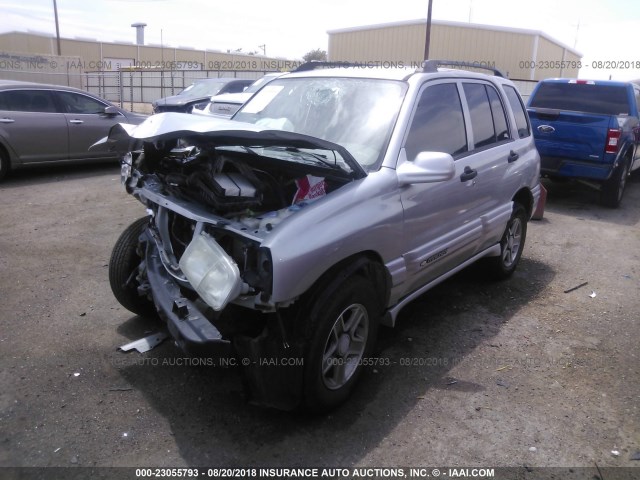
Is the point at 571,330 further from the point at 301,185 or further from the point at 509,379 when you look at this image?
the point at 301,185

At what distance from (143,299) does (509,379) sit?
266 centimetres

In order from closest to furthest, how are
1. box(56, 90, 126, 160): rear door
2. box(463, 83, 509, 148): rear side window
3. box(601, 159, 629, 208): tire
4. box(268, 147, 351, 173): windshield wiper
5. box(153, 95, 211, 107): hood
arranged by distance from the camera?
1. box(268, 147, 351, 173): windshield wiper
2. box(463, 83, 509, 148): rear side window
3. box(601, 159, 629, 208): tire
4. box(56, 90, 126, 160): rear door
5. box(153, 95, 211, 107): hood

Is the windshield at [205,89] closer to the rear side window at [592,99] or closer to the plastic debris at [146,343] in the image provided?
the rear side window at [592,99]

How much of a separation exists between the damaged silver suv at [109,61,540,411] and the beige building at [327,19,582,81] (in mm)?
24309

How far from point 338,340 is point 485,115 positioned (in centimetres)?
254

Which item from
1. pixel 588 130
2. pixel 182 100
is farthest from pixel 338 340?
pixel 182 100

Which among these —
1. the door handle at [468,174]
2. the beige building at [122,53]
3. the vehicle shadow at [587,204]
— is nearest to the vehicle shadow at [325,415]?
the door handle at [468,174]

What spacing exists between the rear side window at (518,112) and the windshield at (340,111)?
194cm

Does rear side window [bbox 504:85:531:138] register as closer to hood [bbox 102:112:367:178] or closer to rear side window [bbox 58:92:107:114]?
hood [bbox 102:112:367:178]

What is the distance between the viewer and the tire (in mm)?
8688

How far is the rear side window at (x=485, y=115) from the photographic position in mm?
4301

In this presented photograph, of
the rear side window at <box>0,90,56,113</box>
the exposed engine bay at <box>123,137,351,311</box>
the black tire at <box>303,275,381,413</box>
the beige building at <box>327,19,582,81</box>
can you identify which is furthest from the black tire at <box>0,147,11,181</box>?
the beige building at <box>327,19,582,81</box>

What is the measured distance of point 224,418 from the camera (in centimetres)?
304

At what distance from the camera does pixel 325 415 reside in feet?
9.98
